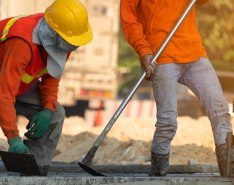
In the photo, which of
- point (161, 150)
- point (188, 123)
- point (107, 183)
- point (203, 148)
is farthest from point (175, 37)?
point (188, 123)

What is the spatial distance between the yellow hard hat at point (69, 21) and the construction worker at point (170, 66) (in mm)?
587

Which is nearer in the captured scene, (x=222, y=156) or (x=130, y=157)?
(x=222, y=156)

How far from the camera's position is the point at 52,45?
23.3 ft

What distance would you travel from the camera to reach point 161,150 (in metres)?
7.80

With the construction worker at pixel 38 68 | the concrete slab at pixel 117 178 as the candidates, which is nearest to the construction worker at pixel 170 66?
the concrete slab at pixel 117 178

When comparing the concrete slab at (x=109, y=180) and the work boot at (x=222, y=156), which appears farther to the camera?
the work boot at (x=222, y=156)

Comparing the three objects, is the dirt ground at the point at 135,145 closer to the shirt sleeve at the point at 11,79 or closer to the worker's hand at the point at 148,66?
the worker's hand at the point at 148,66

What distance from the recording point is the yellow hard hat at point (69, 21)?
7.13 m

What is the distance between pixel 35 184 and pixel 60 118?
1060mm

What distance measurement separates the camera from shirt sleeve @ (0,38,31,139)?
22.4 ft

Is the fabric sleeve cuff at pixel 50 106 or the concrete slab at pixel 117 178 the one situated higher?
the fabric sleeve cuff at pixel 50 106

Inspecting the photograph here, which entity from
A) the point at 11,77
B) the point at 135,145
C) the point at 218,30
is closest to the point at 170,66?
the point at 11,77

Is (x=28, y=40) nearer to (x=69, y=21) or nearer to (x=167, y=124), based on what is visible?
(x=69, y=21)

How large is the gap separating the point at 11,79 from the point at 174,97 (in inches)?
57.8
